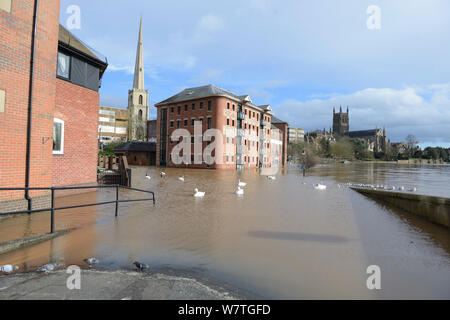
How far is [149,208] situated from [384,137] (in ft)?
570

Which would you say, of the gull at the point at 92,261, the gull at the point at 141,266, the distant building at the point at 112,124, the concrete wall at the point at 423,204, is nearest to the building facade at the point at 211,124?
Answer: the concrete wall at the point at 423,204

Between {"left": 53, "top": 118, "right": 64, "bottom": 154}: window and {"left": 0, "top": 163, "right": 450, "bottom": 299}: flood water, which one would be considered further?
{"left": 53, "top": 118, "right": 64, "bottom": 154}: window

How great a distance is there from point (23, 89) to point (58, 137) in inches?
140

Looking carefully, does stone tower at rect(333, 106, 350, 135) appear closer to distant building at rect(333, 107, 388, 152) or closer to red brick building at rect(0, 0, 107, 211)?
distant building at rect(333, 107, 388, 152)

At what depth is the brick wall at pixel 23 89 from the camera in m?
6.96

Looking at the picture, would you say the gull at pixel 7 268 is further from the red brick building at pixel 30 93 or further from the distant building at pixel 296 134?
the distant building at pixel 296 134

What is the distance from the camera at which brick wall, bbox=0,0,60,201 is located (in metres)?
6.96

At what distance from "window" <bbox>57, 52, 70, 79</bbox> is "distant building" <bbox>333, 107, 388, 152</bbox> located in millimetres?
158157

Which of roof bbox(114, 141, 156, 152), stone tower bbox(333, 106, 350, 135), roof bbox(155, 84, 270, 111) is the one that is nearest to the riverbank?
roof bbox(155, 84, 270, 111)

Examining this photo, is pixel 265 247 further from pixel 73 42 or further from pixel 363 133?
pixel 363 133

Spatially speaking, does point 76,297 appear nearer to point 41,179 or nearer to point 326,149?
point 41,179

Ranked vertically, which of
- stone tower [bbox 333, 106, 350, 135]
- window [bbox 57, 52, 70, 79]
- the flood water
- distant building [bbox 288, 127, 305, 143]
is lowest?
the flood water

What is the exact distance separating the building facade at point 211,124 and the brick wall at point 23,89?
3203 cm

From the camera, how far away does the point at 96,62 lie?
12.3 metres
